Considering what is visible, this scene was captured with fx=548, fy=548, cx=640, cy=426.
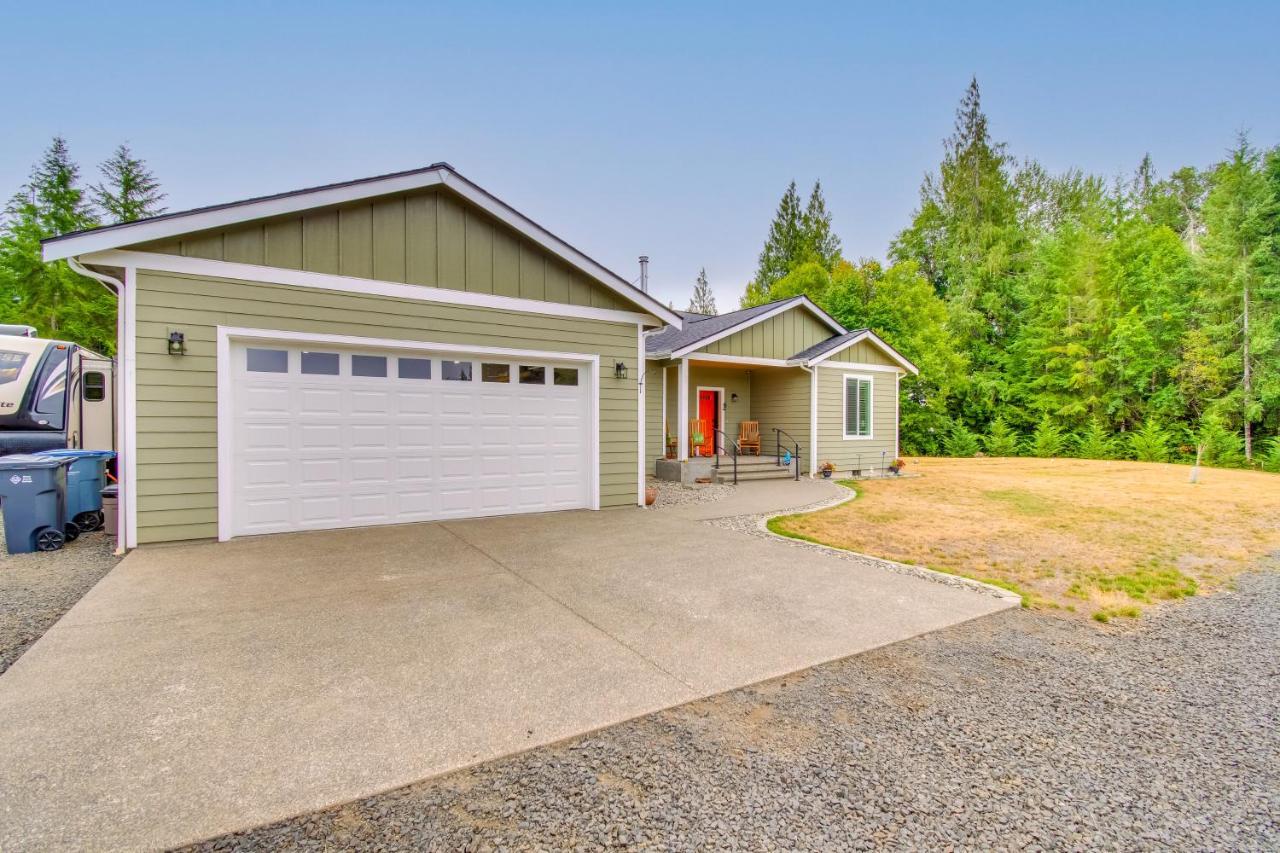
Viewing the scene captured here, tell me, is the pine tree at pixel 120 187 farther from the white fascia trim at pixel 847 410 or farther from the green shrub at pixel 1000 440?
the green shrub at pixel 1000 440

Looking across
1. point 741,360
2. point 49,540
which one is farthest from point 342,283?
point 741,360

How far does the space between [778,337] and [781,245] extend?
22.9m

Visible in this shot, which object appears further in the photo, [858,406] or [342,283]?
[858,406]

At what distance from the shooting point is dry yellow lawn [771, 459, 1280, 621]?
16.2ft

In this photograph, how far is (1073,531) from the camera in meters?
7.15

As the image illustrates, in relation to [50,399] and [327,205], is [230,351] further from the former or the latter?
[50,399]

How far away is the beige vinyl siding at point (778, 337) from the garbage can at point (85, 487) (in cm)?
998

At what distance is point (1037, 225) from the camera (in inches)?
1016

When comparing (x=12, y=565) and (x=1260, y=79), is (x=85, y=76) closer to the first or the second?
(x=12, y=565)

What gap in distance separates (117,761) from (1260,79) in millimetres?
28950

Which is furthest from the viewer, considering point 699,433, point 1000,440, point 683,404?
point 1000,440

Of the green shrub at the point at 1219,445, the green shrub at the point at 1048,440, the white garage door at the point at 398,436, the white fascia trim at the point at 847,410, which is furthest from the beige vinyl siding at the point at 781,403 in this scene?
the green shrub at the point at 1219,445

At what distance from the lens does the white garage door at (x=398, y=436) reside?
6.15 metres

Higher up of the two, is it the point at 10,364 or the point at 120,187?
the point at 120,187
